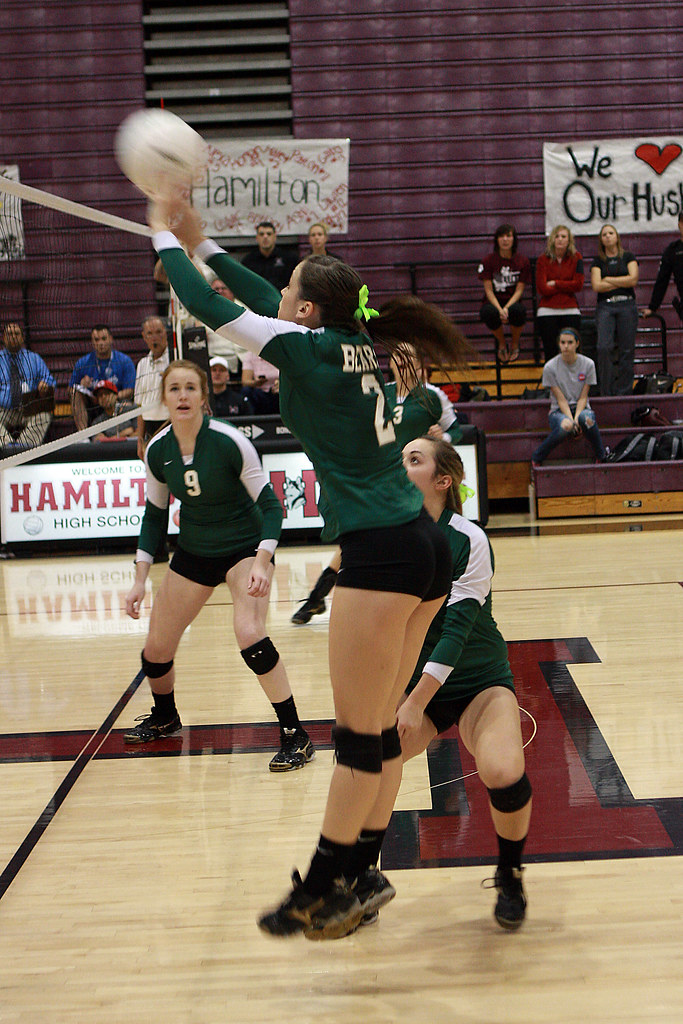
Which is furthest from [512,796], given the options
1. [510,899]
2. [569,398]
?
[569,398]

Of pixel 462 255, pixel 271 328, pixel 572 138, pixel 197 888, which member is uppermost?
pixel 572 138

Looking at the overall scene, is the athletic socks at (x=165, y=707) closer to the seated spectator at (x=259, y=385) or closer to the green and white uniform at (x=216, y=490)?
the green and white uniform at (x=216, y=490)

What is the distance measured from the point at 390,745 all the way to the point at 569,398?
316 inches

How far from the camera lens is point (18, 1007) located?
244 centimetres

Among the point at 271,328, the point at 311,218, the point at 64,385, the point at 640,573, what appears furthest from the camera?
the point at 311,218

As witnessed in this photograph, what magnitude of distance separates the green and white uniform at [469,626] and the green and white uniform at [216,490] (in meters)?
1.16

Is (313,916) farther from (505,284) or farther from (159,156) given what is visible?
Result: (505,284)

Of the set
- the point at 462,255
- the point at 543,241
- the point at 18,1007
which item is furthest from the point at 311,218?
the point at 18,1007

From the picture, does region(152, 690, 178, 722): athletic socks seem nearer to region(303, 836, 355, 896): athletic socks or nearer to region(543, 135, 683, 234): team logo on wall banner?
region(303, 836, 355, 896): athletic socks

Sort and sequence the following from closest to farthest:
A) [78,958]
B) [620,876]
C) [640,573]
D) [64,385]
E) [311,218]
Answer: [78,958]
[620,876]
[640,573]
[64,385]
[311,218]

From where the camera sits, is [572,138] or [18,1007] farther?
[572,138]

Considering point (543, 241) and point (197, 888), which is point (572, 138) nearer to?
point (543, 241)

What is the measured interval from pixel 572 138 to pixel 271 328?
11.5 meters

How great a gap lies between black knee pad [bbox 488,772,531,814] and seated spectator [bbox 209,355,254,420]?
24.3 feet
